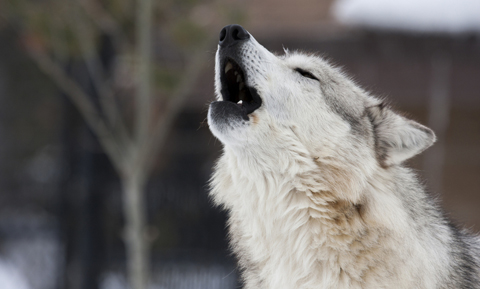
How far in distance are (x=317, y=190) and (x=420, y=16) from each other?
13.3ft

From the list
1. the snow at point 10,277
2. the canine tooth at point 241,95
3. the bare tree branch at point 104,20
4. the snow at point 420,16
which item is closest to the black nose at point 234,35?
the canine tooth at point 241,95

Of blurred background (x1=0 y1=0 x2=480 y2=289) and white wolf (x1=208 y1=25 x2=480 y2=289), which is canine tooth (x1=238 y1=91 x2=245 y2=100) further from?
blurred background (x1=0 y1=0 x2=480 y2=289)

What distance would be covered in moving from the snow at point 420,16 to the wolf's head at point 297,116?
3.29m

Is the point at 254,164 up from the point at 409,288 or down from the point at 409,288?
up

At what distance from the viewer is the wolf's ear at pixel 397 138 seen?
279 cm

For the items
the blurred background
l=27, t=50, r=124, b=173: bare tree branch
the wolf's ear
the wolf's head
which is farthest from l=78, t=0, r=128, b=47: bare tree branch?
the wolf's ear

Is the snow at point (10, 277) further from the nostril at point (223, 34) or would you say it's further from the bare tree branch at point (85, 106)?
the nostril at point (223, 34)

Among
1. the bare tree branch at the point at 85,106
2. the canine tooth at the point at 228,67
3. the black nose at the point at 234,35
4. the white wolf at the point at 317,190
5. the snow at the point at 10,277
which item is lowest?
the white wolf at the point at 317,190

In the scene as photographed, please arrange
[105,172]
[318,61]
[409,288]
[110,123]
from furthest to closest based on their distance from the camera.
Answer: [105,172], [110,123], [318,61], [409,288]

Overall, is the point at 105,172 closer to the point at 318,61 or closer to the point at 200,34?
the point at 200,34

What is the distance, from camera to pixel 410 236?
2.58 m

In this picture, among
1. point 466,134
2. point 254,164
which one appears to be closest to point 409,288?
point 254,164

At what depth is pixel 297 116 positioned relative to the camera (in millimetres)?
2717

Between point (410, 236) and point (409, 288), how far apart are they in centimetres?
26
